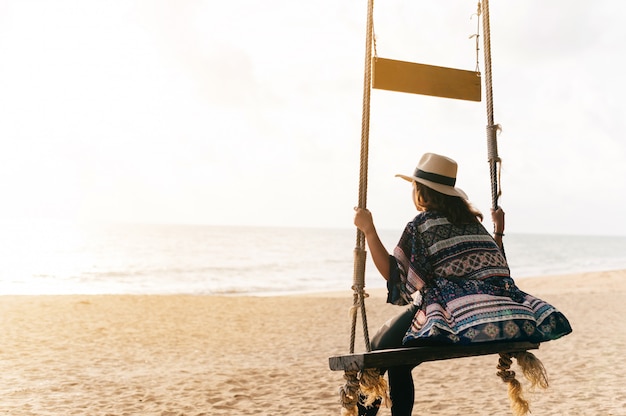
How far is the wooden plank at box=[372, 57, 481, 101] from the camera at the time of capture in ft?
10.5

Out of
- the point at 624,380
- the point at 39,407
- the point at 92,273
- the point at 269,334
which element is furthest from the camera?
the point at 92,273

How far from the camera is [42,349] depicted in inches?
318

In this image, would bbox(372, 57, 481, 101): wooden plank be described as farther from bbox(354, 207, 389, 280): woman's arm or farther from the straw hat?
bbox(354, 207, 389, 280): woman's arm

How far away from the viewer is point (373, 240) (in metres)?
2.79

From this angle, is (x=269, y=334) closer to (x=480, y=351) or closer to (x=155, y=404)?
(x=155, y=404)

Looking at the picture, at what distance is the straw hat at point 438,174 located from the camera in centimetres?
282

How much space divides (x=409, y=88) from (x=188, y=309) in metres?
10.5

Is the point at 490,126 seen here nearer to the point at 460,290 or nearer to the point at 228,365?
the point at 460,290

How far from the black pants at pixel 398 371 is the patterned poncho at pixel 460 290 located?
120 mm

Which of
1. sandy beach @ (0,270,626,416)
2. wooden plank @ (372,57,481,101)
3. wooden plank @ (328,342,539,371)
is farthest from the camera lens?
sandy beach @ (0,270,626,416)

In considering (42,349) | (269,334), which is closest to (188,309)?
(269,334)

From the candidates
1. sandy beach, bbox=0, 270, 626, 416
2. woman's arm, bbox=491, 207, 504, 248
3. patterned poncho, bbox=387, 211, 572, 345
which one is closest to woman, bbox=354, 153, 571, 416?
patterned poncho, bbox=387, 211, 572, 345

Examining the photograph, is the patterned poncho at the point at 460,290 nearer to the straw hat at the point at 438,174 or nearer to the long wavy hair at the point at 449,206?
the long wavy hair at the point at 449,206

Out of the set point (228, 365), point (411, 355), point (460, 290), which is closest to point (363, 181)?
point (460, 290)
